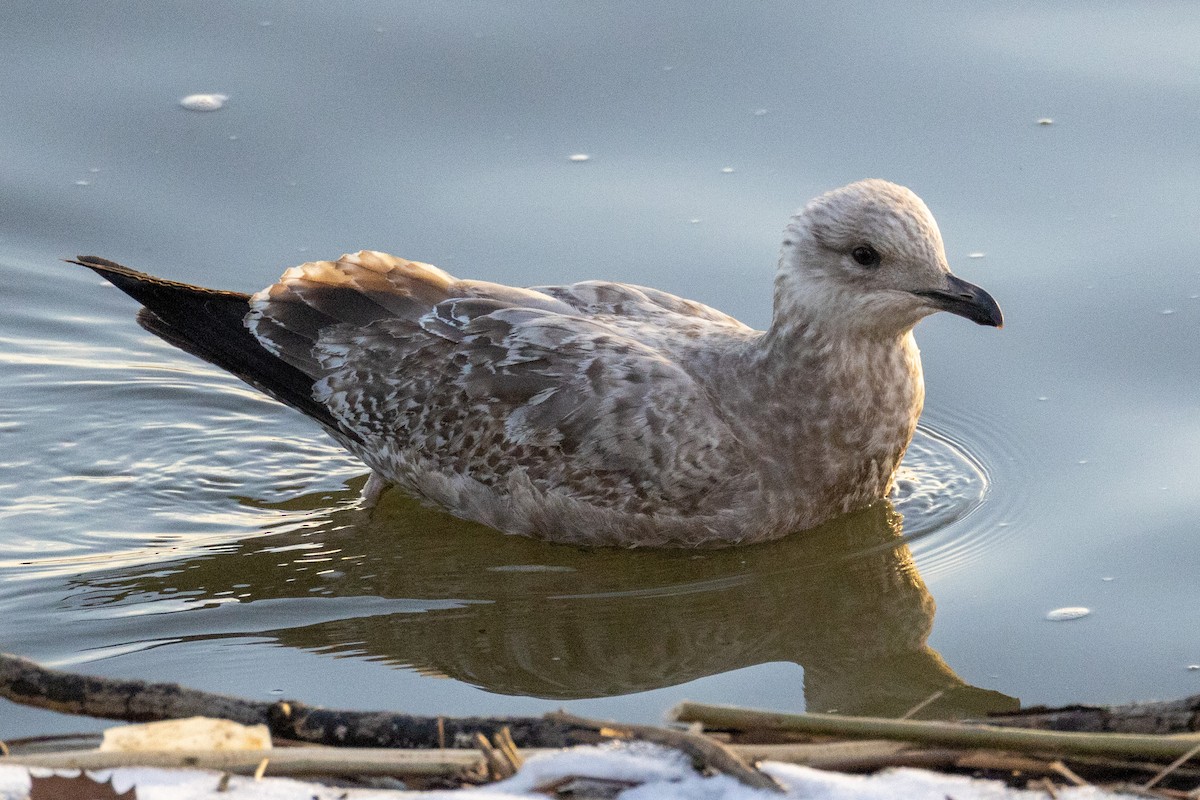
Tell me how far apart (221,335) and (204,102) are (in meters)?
2.48

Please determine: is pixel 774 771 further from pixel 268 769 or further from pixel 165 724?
pixel 165 724

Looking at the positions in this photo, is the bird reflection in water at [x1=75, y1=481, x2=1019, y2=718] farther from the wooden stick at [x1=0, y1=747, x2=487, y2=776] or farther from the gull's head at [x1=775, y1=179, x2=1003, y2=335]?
the wooden stick at [x1=0, y1=747, x2=487, y2=776]

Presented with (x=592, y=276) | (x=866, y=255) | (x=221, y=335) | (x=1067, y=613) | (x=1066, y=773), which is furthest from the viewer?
(x=592, y=276)

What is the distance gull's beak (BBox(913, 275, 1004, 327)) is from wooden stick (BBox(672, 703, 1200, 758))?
106 inches

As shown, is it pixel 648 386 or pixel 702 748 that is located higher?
pixel 648 386

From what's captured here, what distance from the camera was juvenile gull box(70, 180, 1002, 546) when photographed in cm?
662

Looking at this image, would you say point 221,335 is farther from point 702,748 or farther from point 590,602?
point 702,748

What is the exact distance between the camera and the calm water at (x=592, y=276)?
5.95m

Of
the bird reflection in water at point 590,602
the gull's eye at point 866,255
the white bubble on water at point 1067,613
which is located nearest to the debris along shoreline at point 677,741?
the bird reflection in water at point 590,602

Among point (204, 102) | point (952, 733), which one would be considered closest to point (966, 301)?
point (952, 733)

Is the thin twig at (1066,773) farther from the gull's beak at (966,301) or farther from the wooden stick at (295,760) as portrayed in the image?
the gull's beak at (966,301)

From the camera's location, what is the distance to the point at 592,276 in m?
8.19

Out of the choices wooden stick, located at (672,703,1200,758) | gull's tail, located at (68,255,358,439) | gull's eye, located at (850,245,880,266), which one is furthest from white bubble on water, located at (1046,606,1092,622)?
gull's tail, located at (68,255,358,439)

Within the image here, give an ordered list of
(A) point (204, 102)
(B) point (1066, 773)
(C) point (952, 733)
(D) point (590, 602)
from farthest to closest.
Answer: (A) point (204, 102) → (D) point (590, 602) → (C) point (952, 733) → (B) point (1066, 773)
